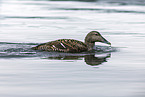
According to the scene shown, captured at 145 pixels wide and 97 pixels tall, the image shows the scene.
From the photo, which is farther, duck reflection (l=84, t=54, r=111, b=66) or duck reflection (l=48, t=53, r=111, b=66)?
duck reflection (l=48, t=53, r=111, b=66)

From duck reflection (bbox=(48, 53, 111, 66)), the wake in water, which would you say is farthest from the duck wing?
duck reflection (bbox=(48, 53, 111, 66))

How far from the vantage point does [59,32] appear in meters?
23.6

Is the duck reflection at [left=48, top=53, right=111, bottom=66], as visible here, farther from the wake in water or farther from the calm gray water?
the wake in water

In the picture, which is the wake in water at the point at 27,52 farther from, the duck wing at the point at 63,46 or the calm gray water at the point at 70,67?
the duck wing at the point at 63,46

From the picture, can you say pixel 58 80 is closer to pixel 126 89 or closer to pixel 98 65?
pixel 126 89

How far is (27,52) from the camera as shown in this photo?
655 inches

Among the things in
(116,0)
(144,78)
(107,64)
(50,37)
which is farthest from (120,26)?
(116,0)

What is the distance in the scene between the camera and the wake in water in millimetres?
15858

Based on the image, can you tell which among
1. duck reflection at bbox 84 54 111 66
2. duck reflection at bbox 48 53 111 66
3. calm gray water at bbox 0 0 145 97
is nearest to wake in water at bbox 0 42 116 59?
calm gray water at bbox 0 0 145 97

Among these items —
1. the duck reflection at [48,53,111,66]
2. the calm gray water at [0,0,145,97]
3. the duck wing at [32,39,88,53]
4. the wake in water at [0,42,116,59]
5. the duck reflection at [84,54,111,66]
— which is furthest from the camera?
the duck wing at [32,39,88,53]

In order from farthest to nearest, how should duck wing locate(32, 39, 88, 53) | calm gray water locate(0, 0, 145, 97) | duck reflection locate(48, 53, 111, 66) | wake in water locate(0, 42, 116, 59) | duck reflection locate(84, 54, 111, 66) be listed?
duck wing locate(32, 39, 88, 53), wake in water locate(0, 42, 116, 59), duck reflection locate(48, 53, 111, 66), duck reflection locate(84, 54, 111, 66), calm gray water locate(0, 0, 145, 97)

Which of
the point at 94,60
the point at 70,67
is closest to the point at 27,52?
the point at 94,60

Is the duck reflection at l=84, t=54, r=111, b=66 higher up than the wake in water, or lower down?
lower down

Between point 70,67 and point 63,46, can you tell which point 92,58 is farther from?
point 70,67
